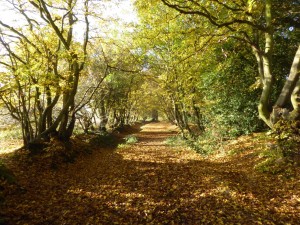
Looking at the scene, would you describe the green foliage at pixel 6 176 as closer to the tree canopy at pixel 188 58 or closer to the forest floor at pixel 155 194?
the forest floor at pixel 155 194

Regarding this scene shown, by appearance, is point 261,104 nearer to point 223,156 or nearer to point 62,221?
point 223,156

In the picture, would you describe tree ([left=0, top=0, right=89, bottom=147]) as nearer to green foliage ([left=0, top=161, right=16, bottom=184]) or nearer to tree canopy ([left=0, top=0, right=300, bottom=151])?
tree canopy ([left=0, top=0, right=300, bottom=151])

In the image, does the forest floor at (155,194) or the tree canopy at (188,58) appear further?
the tree canopy at (188,58)

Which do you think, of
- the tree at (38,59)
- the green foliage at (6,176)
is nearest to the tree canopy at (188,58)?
the tree at (38,59)

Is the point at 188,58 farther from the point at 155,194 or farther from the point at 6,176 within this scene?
the point at 6,176

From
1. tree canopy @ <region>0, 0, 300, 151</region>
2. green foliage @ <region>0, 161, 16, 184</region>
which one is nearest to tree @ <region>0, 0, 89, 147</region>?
tree canopy @ <region>0, 0, 300, 151</region>

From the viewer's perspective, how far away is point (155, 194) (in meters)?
7.62

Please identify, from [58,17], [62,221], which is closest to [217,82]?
[58,17]

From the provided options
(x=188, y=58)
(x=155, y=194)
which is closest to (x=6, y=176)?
(x=155, y=194)

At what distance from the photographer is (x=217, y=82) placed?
49.4ft

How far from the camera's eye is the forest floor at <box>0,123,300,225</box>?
6012 millimetres

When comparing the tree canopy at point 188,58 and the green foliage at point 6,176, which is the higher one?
the tree canopy at point 188,58

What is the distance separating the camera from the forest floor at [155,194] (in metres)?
6.01

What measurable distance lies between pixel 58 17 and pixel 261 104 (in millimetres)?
10515
